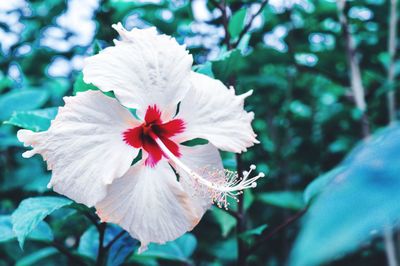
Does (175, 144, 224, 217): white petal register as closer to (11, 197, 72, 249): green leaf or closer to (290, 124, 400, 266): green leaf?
(11, 197, 72, 249): green leaf

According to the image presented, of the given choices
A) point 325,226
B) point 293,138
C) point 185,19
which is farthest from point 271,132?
point 325,226

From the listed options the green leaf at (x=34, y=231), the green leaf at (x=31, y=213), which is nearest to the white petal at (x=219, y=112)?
the green leaf at (x=31, y=213)

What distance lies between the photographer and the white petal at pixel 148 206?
32.1 inches

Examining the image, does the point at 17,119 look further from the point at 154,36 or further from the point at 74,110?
the point at 154,36

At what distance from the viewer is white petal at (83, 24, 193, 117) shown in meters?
0.81

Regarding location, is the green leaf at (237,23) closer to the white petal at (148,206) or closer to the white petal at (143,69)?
the white petal at (143,69)

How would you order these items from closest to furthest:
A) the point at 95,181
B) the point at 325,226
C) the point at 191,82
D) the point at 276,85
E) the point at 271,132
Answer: the point at 325,226 < the point at 95,181 < the point at 191,82 < the point at 276,85 < the point at 271,132

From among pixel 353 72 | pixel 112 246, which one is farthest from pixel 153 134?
pixel 353 72

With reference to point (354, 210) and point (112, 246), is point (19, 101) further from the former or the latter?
point (354, 210)

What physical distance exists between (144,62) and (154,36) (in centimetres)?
5

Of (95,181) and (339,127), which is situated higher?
(95,181)

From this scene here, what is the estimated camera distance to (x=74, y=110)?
79 centimetres

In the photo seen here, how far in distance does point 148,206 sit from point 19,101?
0.96 m

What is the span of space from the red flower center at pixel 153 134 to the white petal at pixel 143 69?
0.03 meters
